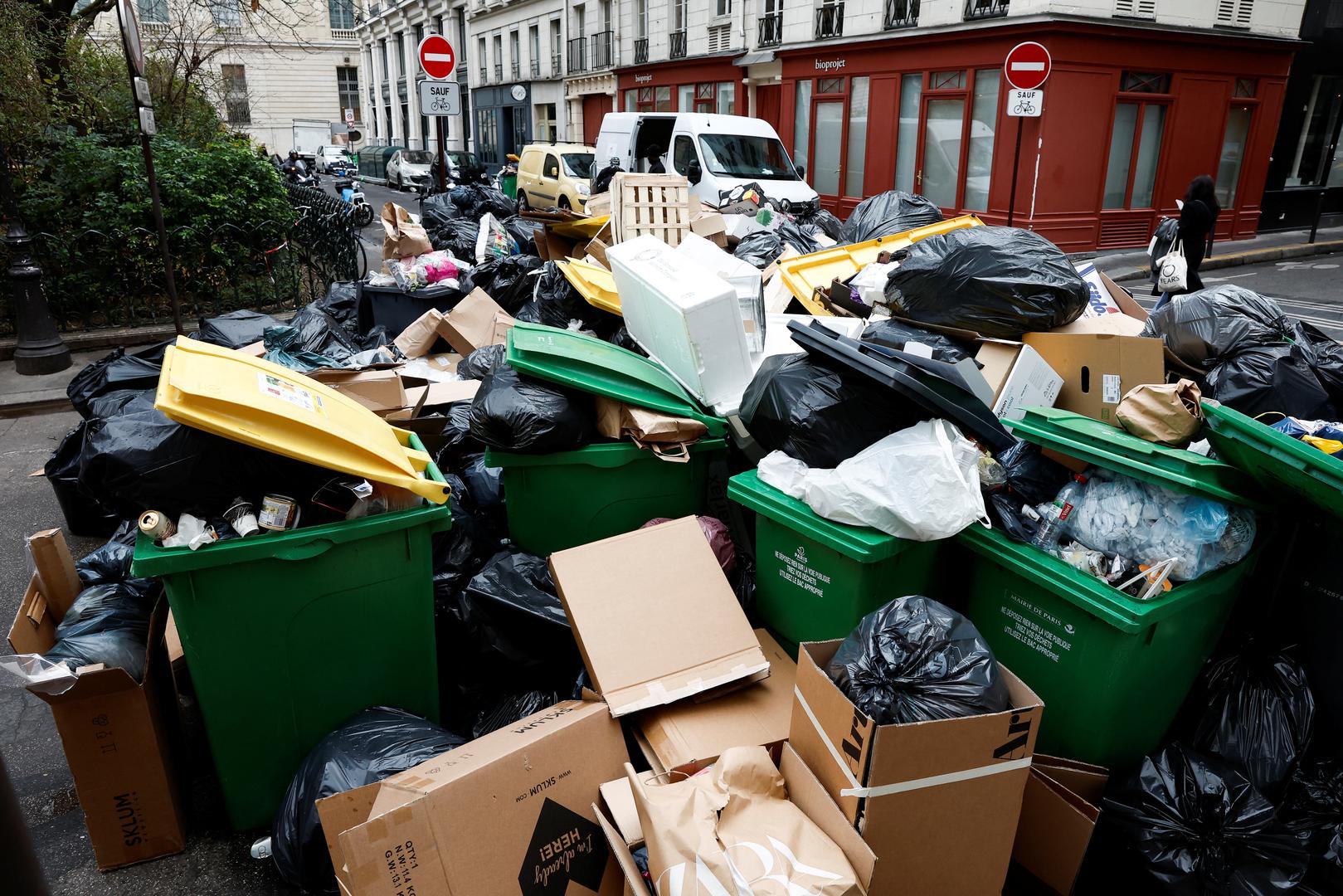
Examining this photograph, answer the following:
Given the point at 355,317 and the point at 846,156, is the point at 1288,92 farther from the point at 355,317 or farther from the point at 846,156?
the point at 355,317

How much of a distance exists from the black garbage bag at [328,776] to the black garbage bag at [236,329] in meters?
3.67

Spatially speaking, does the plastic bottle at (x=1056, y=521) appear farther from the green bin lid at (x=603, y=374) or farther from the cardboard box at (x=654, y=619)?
the green bin lid at (x=603, y=374)

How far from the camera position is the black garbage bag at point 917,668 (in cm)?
201

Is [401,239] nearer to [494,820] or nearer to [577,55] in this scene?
[494,820]

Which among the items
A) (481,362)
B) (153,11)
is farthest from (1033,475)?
(153,11)

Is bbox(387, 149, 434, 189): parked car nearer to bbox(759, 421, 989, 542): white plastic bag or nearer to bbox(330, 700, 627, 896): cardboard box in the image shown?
bbox(759, 421, 989, 542): white plastic bag

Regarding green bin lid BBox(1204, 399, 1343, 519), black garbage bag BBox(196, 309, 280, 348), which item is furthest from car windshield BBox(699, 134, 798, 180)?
green bin lid BBox(1204, 399, 1343, 519)

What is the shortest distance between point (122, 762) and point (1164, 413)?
3182 mm

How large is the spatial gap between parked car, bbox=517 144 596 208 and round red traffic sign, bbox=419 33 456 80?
4.55 metres

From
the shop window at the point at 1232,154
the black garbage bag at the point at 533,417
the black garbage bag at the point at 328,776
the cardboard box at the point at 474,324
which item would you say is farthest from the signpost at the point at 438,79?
the shop window at the point at 1232,154

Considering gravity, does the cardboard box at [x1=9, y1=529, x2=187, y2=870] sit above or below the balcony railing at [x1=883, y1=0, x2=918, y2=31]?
below

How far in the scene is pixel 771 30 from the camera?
18609 millimetres

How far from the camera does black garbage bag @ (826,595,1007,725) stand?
6.59 ft

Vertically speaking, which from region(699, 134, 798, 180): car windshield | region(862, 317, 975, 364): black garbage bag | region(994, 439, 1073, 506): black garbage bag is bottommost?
region(994, 439, 1073, 506): black garbage bag
